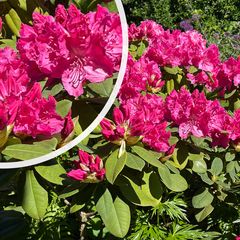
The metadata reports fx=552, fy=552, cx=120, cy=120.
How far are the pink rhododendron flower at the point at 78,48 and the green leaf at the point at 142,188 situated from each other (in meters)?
0.47

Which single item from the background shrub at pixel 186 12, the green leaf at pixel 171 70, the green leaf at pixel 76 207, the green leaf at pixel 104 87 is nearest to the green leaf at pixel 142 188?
the green leaf at pixel 76 207

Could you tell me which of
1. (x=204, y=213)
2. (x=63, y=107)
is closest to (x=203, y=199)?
(x=204, y=213)

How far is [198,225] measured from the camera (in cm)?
230

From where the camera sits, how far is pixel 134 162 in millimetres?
1429

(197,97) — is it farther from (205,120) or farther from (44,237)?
(44,237)

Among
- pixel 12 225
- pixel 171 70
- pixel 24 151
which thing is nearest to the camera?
pixel 24 151

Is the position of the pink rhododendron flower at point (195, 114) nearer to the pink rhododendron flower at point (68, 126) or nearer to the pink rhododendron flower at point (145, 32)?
the pink rhododendron flower at point (68, 126)

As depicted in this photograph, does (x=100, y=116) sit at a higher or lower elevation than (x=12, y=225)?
higher

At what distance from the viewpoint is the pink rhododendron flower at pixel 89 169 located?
55.5 inches

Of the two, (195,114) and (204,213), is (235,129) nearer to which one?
(195,114)

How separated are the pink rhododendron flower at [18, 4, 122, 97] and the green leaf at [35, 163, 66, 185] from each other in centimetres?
35

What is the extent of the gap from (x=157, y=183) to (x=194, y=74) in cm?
82

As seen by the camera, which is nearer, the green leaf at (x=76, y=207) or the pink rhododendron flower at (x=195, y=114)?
the green leaf at (x=76, y=207)

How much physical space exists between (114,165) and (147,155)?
4.2 inches
